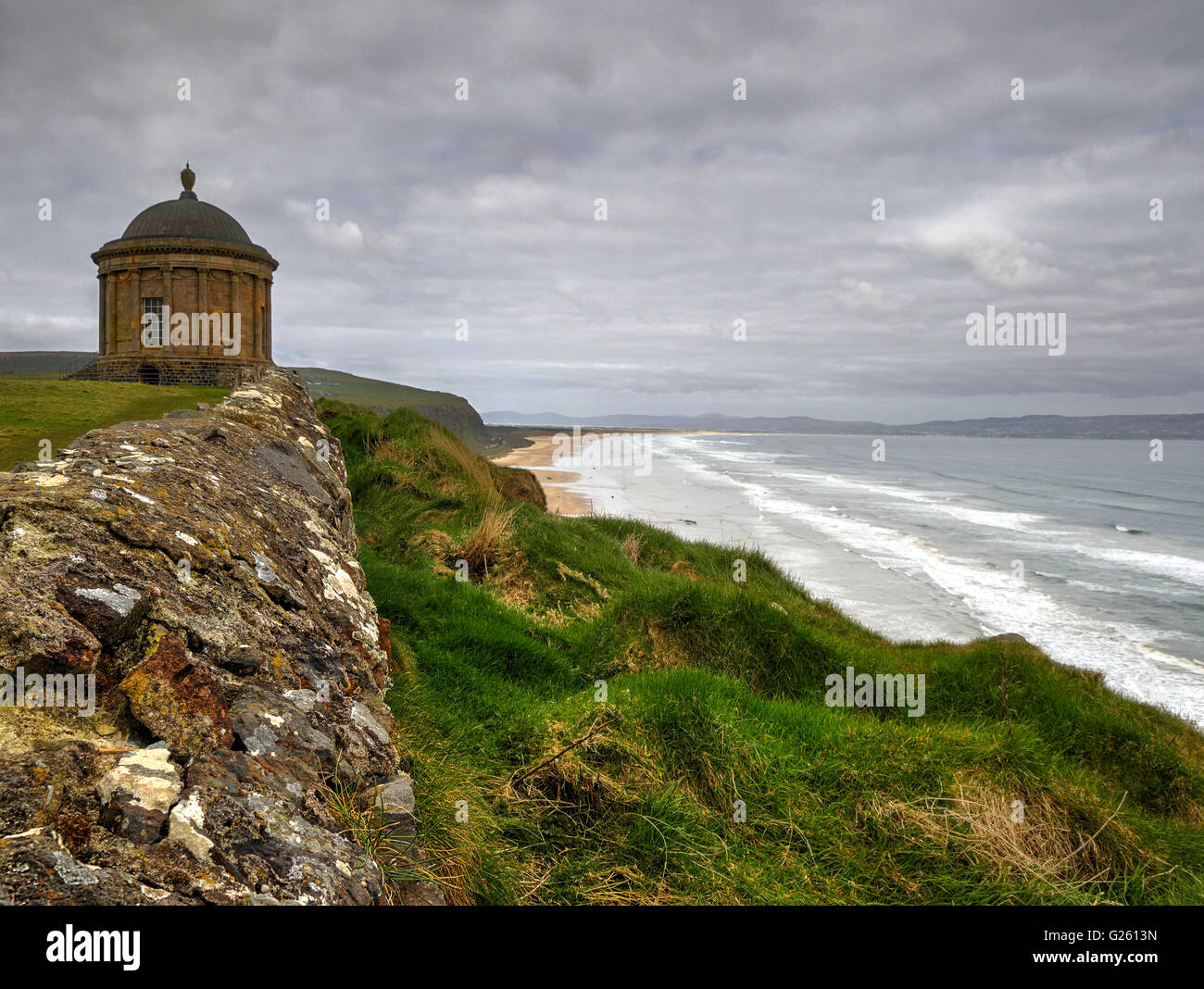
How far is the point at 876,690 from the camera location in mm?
7109

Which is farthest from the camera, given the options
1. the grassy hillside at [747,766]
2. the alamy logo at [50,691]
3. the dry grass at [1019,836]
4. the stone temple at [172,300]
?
the stone temple at [172,300]

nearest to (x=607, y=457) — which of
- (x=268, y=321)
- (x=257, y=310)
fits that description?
(x=268, y=321)

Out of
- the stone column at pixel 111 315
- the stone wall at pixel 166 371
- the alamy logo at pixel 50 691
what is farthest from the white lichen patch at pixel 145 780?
the stone column at pixel 111 315

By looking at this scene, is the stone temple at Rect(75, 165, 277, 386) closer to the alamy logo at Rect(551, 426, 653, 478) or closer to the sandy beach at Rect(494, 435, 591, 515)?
the sandy beach at Rect(494, 435, 591, 515)

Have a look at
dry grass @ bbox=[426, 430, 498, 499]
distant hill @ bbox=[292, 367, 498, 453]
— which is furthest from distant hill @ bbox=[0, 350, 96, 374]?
dry grass @ bbox=[426, 430, 498, 499]

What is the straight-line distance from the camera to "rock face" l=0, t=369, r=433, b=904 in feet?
5.62

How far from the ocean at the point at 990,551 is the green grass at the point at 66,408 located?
14454mm

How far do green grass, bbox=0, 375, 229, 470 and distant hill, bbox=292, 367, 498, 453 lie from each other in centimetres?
7416

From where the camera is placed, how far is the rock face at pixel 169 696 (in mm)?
1714

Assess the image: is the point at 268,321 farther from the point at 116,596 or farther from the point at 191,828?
the point at 191,828

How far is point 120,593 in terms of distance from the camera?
2.35 metres
